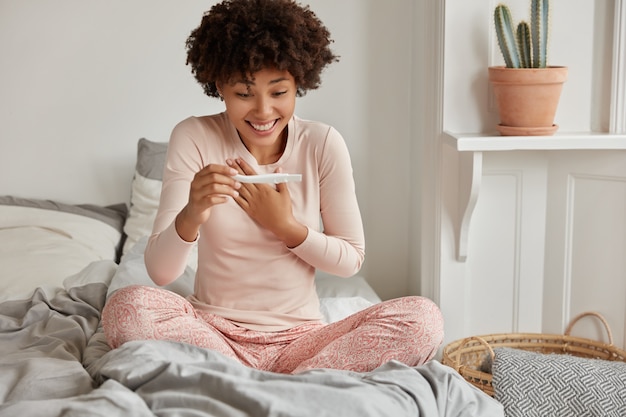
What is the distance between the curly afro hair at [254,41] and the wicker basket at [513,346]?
842mm

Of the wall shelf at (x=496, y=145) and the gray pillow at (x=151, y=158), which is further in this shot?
the gray pillow at (x=151, y=158)

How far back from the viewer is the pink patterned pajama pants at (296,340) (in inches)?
63.2

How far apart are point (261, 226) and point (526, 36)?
0.83 metres

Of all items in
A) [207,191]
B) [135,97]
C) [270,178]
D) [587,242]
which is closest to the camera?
[207,191]

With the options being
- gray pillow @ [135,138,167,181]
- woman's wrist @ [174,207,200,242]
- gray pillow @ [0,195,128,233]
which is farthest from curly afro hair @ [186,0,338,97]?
gray pillow @ [0,195,128,233]

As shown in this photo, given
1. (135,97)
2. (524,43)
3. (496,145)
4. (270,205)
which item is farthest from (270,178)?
(135,97)

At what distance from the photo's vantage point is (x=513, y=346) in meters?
2.29

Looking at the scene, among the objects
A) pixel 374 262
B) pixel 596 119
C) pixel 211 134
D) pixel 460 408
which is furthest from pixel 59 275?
pixel 596 119

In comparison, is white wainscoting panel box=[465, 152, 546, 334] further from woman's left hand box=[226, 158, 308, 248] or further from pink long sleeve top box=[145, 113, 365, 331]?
woman's left hand box=[226, 158, 308, 248]

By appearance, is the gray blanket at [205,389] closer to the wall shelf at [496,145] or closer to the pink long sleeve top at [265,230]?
the pink long sleeve top at [265,230]

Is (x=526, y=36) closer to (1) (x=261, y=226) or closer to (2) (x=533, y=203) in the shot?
(2) (x=533, y=203)

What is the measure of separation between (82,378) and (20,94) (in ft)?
5.36

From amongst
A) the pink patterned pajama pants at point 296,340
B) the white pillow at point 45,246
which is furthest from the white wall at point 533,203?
the white pillow at point 45,246

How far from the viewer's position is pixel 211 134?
179cm
